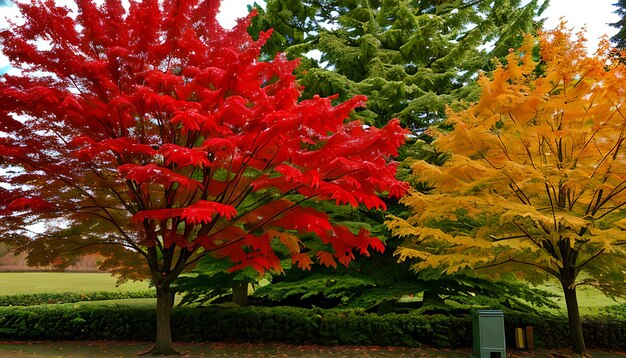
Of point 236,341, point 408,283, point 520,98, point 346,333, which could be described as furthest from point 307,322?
point 520,98

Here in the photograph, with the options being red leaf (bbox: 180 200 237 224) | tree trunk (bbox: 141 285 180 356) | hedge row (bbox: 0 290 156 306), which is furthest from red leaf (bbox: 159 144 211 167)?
hedge row (bbox: 0 290 156 306)

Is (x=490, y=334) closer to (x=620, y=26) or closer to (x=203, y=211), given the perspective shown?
(x=203, y=211)

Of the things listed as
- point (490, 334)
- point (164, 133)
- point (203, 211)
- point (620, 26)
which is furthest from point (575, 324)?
point (620, 26)

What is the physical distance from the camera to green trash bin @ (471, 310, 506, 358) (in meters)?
9.54

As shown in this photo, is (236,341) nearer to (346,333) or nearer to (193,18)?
(346,333)

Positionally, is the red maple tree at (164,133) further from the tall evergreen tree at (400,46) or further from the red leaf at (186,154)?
the tall evergreen tree at (400,46)

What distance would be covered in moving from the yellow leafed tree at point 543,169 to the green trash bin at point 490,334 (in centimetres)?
120

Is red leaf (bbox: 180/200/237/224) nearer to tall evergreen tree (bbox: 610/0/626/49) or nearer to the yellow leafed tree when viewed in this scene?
the yellow leafed tree

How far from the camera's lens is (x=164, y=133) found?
902 cm

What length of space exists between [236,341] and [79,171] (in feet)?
21.2

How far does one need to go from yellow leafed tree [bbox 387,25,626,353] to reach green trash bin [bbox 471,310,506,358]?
47.3 inches

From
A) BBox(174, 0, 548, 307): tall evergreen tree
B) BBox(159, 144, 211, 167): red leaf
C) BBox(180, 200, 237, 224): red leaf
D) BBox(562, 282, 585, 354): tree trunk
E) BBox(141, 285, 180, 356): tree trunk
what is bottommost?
BBox(141, 285, 180, 356): tree trunk

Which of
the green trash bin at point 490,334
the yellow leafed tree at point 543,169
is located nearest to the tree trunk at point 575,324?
the yellow leafed tree at point 543,169

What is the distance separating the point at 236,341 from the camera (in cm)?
1194
